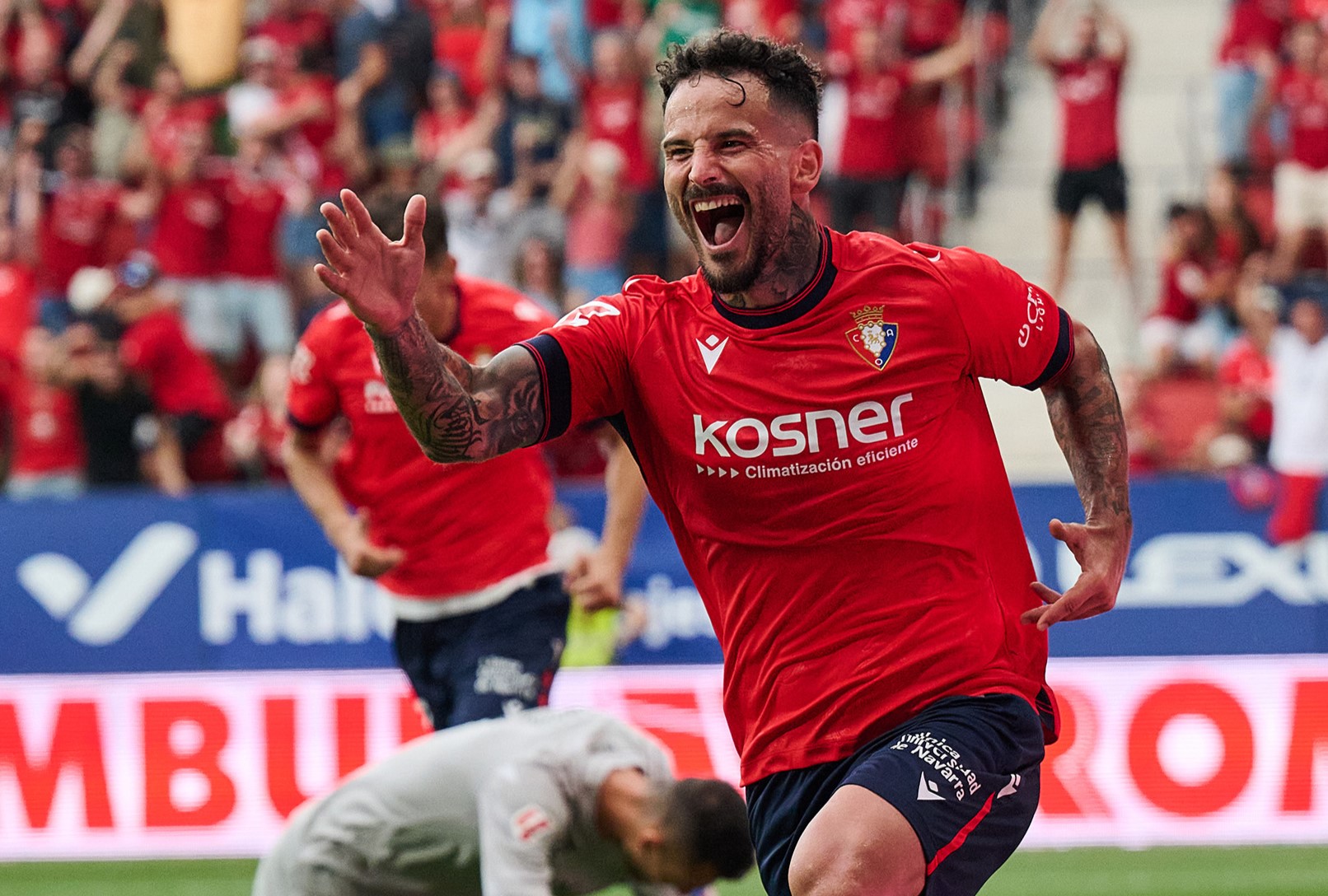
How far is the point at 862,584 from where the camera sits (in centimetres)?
440

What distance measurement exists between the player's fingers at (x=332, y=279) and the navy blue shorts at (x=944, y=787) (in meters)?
1.52

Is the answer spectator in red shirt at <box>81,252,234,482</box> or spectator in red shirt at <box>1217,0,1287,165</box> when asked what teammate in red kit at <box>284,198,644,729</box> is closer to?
spectator in red shirt at <box>81,252,234,482</box>

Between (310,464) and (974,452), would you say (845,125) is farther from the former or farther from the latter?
(974,452)

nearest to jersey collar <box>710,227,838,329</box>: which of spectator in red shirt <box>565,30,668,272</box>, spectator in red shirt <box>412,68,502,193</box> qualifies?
spectator in red shirt <box>565,30,668,272</box>

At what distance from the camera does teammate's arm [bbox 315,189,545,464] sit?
3922 millimetres

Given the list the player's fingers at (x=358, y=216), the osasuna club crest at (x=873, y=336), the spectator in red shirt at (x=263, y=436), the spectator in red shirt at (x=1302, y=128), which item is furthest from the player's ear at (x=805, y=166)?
the spectator in red shirt at (x=1302, y=128)

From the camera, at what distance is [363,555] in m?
6.39

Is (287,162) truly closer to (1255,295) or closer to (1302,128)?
(1255,295)

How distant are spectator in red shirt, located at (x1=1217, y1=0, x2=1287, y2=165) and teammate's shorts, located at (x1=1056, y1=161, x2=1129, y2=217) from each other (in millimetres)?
985

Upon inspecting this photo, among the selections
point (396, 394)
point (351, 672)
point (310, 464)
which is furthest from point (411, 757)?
point (351, 672)

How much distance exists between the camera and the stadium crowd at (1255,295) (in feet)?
42.0

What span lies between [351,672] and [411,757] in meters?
4.00

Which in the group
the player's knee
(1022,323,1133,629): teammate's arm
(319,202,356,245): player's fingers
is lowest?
the player's knee

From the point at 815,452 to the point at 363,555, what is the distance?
8.02 feet
